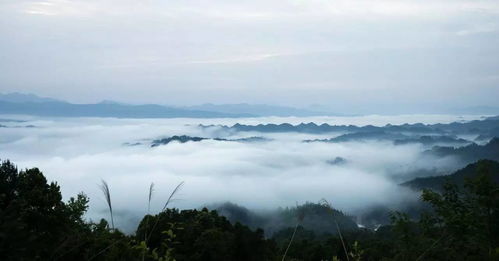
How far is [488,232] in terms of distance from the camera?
1487 centimetres

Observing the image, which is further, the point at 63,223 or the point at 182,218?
the point at 182,218

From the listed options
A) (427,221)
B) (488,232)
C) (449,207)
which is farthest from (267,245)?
(488,232)

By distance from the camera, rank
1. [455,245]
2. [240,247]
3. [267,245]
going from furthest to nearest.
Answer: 1. [267,245]
2. [240,247]
3. [455,245]

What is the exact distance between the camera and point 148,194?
378 cm

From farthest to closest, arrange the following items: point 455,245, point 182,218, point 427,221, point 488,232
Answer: point 182,218, point 427,221, point 455,245, point 488,232

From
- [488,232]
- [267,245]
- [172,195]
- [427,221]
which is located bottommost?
[267,245]

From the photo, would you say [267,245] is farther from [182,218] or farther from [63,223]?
[63,223]

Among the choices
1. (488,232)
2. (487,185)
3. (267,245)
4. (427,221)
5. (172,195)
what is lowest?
(267,245)

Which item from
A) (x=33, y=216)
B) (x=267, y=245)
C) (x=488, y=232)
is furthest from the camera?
(x=267, y=245)

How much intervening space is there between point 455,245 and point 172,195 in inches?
607

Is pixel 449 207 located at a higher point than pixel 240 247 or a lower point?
higher

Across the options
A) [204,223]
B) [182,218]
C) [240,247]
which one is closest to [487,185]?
[240,247]

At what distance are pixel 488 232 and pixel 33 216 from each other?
17.1m

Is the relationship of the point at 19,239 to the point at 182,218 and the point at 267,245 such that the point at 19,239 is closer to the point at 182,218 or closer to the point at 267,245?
the point at 267,245
